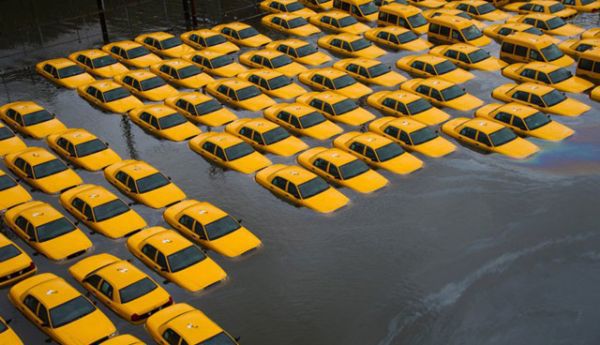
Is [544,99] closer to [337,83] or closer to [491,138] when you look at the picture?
[491,138]

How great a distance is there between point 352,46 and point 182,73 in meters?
11.1

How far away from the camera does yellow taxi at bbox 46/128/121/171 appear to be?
1273 inches

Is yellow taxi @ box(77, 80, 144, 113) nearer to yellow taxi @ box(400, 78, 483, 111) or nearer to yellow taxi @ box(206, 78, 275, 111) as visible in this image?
yellow taxi @ box(206, 78, 275, 111)

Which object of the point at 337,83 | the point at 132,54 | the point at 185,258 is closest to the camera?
the point at 185,258

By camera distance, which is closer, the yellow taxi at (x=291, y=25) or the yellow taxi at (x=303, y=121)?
the yellow taxi at (x=303, y=121)

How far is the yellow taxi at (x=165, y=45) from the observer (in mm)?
45719

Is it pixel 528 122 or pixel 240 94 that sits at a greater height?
pixel 240 94

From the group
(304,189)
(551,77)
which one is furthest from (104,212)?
(551,77)

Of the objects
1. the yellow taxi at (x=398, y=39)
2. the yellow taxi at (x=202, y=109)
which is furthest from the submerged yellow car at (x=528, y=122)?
the yellow taxi at (x=202, y=109)

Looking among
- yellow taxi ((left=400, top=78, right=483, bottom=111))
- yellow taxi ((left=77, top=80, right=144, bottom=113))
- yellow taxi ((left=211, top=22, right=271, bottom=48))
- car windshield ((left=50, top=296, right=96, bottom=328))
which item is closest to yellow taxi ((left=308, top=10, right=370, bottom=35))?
yellow taxi ((left=211, top=22, right=271, bottom=48))

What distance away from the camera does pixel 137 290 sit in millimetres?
23203

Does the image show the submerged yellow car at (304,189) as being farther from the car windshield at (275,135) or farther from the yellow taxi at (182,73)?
the yellow taxi at (182,73)

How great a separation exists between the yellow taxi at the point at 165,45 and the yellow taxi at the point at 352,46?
30.4ft

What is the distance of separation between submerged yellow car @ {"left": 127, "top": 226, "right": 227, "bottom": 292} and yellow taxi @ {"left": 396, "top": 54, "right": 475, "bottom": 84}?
2081 cm
